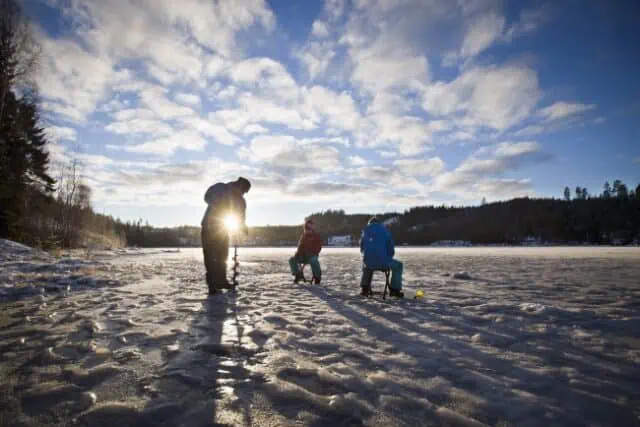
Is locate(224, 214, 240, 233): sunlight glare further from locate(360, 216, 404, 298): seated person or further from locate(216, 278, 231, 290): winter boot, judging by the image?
locate(360, 216, 404, 298): seated person

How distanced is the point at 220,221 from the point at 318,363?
237 inches

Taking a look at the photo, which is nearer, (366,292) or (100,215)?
(366,292)

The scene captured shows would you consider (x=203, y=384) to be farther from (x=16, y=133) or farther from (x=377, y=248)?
(x=16, y=133)

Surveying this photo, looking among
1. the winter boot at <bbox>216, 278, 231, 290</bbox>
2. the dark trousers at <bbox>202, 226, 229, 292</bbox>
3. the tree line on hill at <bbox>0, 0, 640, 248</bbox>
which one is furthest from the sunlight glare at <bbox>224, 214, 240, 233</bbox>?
the tree line on hill at <bbox>0, 0, 640, 248</bbox>

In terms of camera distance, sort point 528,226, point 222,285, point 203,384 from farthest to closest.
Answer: point 528,226, point 222,285, point 203,384

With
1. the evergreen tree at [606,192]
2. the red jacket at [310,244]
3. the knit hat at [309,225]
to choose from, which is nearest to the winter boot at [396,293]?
the red jacket at [310,244]

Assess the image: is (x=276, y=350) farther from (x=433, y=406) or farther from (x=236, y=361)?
(x=433, y=406)

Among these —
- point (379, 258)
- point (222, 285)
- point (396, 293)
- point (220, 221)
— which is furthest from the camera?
point (220, 221)

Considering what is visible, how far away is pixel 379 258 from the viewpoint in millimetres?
7930

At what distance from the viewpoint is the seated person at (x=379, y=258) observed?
780 centimetres

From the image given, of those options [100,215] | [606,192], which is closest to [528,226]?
[606,192]

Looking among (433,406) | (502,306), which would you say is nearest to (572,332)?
(502,306)

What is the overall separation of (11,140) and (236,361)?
30.5 m

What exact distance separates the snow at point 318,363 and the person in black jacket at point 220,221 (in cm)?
191
